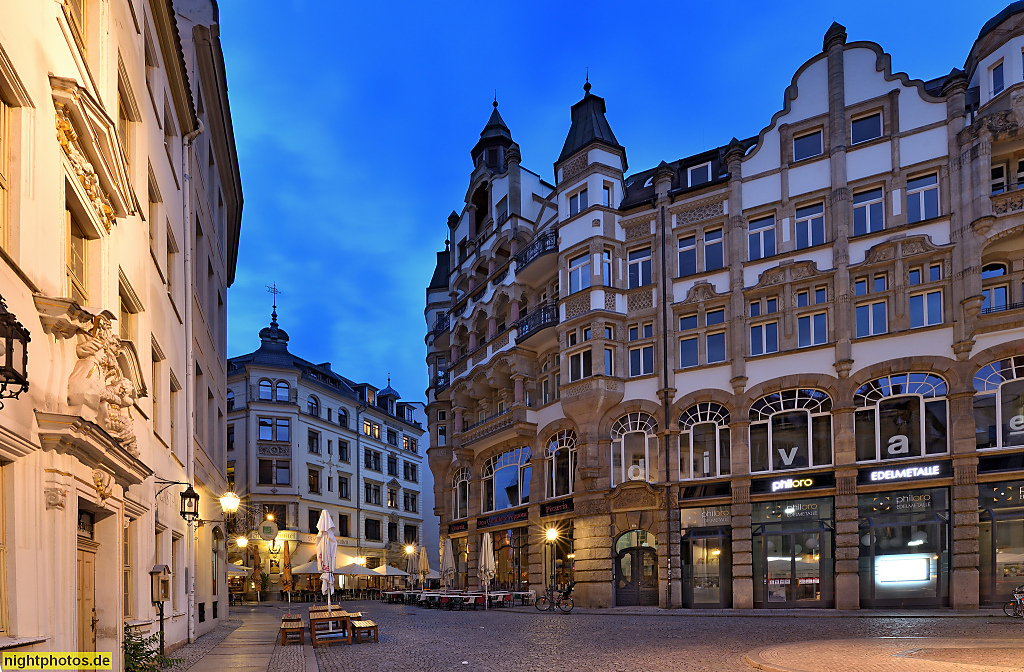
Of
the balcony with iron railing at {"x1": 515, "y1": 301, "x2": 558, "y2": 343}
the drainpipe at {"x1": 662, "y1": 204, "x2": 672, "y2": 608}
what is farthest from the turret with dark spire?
the drainpipe at {"x1": 662, "y1": 204, "x2": 672, "y2": 608}

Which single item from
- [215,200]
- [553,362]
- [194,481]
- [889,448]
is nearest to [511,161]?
[553,362]

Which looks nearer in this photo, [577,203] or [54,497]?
[54,497]

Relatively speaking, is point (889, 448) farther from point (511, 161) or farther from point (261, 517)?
point (261, 517)

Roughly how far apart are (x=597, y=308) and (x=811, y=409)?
9.23m

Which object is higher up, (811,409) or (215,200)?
(215,200)

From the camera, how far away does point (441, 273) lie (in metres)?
58.2

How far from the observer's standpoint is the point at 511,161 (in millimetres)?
43188

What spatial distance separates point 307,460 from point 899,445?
44.4 meters

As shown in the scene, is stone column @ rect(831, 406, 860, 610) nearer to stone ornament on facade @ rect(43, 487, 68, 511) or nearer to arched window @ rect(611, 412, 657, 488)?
arched window @ rect(611, 412, 657, 488)

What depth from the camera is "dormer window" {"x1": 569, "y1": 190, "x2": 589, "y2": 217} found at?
3547 cm

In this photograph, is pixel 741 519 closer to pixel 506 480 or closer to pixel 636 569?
pixel 636 569

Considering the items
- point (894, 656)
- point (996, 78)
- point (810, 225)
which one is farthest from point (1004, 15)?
point (894, 656)

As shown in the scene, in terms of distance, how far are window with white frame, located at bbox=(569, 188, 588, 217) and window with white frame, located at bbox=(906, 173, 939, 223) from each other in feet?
41.1

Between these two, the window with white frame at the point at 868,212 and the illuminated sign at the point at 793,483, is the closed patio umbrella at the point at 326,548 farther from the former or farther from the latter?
the window with white frame at the point at 868,212
